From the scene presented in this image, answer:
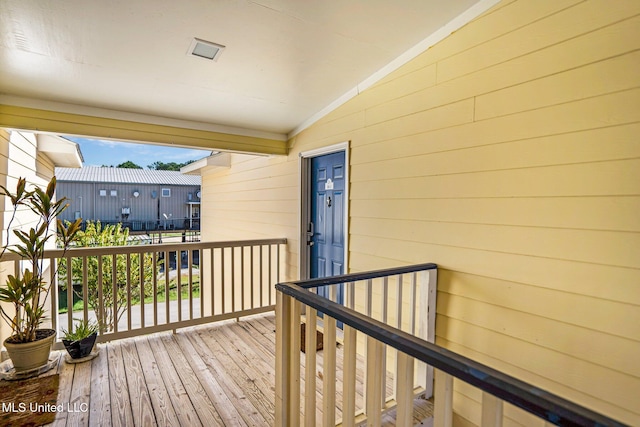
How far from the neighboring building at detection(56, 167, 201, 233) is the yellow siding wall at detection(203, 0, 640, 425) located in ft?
43.1

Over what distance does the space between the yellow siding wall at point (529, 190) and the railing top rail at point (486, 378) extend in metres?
1.24

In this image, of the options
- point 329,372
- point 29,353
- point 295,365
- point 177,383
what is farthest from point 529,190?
point 29,353

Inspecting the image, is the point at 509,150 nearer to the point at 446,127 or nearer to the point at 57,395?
the point at 446,127

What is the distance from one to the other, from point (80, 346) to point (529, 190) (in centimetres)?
367

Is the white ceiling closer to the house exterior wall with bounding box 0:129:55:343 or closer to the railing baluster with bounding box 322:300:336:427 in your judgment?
the house exterior wall with bounding box 0:129:55:343

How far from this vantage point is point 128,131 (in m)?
3.38

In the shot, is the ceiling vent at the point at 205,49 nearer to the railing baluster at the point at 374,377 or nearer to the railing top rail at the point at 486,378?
the railing top rail at the point at 486,378

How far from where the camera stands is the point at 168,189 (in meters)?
14.8

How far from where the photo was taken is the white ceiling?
195 centimetres

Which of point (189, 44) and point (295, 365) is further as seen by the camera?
point (189, 44)

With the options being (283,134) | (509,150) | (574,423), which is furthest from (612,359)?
(283,134)

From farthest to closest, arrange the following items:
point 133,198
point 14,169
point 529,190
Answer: point 133,198 → point 14,169 → point 529,190

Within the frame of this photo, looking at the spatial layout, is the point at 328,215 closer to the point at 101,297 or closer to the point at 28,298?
the point at 101,297

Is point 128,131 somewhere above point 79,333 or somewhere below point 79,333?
above
